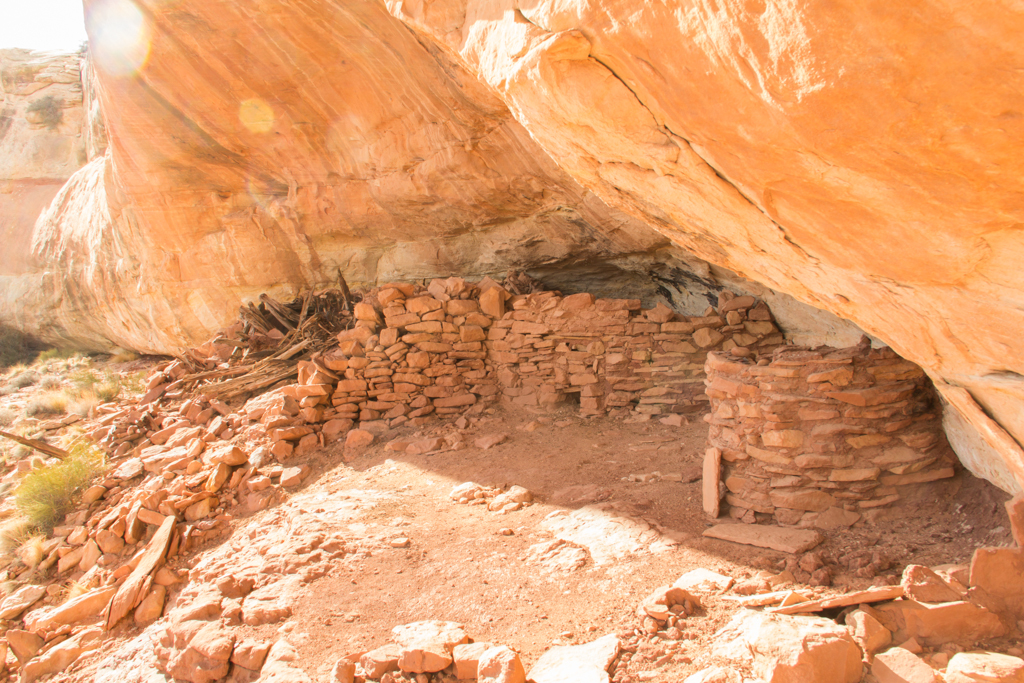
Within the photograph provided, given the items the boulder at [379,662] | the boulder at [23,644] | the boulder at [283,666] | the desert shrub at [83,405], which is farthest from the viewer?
the desert shrub at [83,405]

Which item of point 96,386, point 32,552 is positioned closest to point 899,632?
point 32,552

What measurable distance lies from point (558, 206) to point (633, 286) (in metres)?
1.66

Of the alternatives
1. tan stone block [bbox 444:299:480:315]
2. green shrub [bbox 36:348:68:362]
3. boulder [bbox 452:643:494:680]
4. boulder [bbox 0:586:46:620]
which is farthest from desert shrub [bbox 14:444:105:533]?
green shrub [bbox 36:348:68:362]

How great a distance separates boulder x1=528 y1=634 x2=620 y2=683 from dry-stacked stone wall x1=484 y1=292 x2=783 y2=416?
310cm

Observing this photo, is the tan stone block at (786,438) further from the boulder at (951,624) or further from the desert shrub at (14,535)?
the desert shrub at (14,535)

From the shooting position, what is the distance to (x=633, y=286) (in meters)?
6.59

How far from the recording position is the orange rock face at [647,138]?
136 centimetres

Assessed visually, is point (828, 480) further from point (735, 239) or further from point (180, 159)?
point (180, 159)

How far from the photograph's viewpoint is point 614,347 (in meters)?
Answer: 5.25

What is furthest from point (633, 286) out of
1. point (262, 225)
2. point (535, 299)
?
point (262, 225)

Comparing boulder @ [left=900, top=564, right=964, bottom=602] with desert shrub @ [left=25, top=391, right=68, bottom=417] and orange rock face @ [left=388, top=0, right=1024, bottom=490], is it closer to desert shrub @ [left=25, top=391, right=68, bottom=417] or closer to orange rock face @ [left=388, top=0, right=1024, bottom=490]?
orange rock face @ [left=388, top=0, right=1024, bottom=490]

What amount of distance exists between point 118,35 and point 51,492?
164 inches

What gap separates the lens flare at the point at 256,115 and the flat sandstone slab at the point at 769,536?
548 centimetres

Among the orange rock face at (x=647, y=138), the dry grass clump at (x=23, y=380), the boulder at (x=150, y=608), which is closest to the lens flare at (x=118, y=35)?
the orange rock face at (x=647, y=138)
